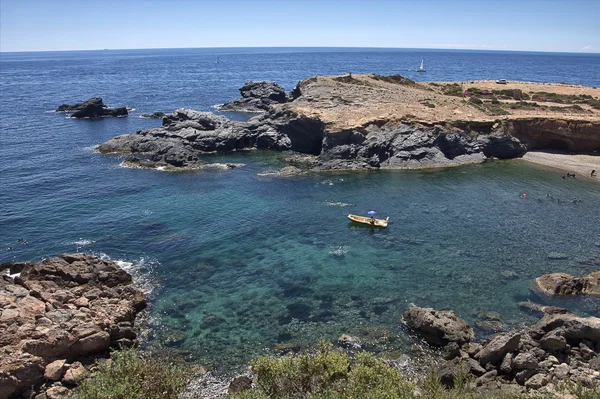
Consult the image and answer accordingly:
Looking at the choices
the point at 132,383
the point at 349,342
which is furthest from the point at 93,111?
the point at 132,383

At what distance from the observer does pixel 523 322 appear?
101 ft

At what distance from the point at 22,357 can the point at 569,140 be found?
247 feet

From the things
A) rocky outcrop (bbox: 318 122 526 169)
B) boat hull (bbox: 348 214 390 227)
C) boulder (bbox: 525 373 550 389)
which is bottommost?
boulder (bbox: 525 373 550 389)

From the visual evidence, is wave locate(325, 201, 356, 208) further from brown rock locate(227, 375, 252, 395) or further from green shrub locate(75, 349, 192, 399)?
green shrub locate(75, 349, 192, 399)

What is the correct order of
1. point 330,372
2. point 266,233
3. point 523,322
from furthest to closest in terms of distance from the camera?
point 266,233
point 523,322
point 330,372

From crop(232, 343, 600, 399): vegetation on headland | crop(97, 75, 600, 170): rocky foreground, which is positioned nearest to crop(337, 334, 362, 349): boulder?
crop(232, 343, 600, 399): vegetation on headland

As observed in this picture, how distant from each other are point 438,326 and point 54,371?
23.5m

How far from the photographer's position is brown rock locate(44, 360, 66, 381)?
24.5 meters

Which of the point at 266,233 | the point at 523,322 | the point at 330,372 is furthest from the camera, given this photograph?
the point at 266,233

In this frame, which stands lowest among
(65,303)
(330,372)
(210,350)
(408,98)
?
(210,350)

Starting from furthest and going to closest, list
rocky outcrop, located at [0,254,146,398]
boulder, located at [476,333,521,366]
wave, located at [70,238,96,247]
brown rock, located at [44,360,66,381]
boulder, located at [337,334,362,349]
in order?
1. wave, located at [70,238,96,247]
2. boulder, located at [337,334,362,349]
3. boulder, located at [476,333,521,366]
4. brown rock, located at [44,360,66,381]
5. rocky outcrop, located at [0,254,146,398]

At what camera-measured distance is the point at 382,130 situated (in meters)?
67.9

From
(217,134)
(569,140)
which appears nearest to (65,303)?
(217,134)

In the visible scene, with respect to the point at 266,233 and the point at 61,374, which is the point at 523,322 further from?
the point at 61,374
